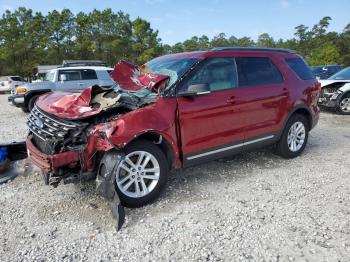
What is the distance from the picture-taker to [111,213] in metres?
3.60

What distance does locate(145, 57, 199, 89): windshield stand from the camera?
4.09m

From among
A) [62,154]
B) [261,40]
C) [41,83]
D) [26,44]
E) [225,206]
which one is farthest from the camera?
[261,40]

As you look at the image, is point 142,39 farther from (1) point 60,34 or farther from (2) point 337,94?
(2) point 337,94

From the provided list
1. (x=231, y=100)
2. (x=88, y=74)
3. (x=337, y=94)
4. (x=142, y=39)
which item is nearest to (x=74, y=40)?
(x=142, y=39)

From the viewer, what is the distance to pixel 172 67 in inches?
173

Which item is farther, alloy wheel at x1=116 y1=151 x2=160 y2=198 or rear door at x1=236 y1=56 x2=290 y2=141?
rear door at x1=236 y1=56 x2=290 y2=141

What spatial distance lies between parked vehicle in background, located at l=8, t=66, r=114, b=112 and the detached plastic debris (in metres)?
5.82

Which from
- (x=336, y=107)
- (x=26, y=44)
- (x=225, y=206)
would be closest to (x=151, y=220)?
(x=225, y=206)

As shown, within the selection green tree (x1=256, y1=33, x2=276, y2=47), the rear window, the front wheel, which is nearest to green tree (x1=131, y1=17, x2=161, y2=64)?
green tree (x1=256, y1=33, x2=276, y2=47)

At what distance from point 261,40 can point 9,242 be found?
59567mm

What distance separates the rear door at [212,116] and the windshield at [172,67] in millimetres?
140

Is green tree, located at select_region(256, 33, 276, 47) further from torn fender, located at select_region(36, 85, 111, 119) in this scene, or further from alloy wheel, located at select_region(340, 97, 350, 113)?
torn fender, located at select_region(36, 85, 111, 119)

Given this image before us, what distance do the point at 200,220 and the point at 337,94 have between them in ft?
28.1

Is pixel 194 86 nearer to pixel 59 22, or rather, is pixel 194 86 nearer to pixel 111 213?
pixel 111 213
